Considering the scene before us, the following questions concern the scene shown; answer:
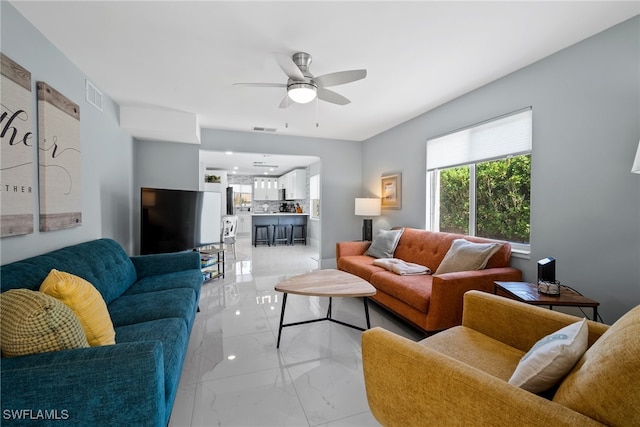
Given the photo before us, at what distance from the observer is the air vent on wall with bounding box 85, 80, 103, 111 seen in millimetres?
2705

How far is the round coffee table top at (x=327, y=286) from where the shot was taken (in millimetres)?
2150

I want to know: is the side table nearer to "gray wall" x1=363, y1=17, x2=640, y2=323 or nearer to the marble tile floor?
"gray wall" x1=363, y1=17, x2=640, y2=323

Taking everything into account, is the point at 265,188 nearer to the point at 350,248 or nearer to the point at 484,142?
the point at 350,248

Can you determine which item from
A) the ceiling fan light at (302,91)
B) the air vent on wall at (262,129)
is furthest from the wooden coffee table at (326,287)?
the air vent on wall at (262,129)

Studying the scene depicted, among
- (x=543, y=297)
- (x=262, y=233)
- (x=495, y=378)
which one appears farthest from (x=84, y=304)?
(x=262, y=233)

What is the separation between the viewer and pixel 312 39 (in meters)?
2.09

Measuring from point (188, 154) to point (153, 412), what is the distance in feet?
13.5

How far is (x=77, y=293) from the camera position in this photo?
1315 millimetres

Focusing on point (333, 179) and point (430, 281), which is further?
point (333, 179)

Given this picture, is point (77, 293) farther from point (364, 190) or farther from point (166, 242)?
point (364, 190)

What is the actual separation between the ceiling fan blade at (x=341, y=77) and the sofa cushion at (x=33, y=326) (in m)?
2.13

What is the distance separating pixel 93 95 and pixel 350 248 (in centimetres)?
351

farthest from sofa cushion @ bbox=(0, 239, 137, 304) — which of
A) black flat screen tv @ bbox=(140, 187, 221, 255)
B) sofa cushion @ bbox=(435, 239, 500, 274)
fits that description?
sofa cushion @ bbox=(435, 239, 500, 274)

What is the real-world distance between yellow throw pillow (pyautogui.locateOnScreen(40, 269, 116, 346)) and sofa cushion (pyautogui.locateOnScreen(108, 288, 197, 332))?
1.43ft
